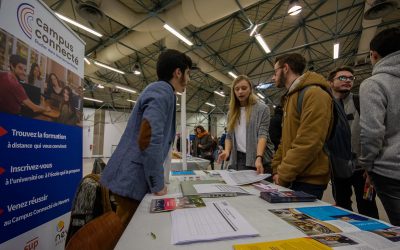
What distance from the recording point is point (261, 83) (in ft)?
32.9

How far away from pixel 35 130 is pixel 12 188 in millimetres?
349

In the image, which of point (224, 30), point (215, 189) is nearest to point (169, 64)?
point (215, 189)

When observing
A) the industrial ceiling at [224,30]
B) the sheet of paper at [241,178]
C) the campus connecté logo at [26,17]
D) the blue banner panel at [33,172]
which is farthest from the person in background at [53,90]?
the industrial ceiling at [224,30]

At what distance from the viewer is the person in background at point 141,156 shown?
0.90 meters

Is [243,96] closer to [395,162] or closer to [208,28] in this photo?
[395,162]

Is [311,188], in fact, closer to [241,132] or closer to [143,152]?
[241,132]

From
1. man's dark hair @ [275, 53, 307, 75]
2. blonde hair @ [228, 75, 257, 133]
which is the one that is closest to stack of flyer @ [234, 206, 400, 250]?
man's dark hair @ [275, 53, 307, 75]

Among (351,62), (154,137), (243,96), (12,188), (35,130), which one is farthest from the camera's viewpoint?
(351,62)

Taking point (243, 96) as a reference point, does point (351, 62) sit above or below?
above

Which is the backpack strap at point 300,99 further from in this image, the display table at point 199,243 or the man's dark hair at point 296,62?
the display table at point 199,243

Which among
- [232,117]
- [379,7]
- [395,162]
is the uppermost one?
[379,7]

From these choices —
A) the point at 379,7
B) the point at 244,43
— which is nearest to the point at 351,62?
the point at 244,43

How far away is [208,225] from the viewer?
565 mm

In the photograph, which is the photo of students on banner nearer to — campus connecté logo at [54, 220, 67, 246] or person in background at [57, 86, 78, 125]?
person in background at [57, 86, 78, 125]
